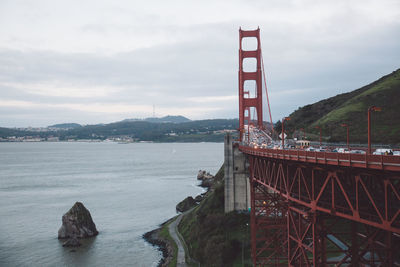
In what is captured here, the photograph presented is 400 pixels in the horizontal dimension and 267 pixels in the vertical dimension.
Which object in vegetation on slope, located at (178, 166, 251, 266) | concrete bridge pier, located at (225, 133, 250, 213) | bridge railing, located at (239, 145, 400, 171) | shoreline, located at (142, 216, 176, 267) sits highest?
bridge railing, located at (239, 145, 400, 171)

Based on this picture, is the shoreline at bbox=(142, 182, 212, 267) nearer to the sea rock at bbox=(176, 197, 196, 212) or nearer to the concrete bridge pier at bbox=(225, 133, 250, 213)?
the sea rock at bbox=(176, 197, 196, 212)

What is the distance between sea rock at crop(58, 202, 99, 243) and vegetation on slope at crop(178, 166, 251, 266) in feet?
42.3

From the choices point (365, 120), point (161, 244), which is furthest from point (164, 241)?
point (365, 120)

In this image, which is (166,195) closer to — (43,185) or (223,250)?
(43,185)

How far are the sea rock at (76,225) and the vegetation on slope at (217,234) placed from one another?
12896 millimetres

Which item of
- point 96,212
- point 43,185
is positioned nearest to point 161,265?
point 96,212

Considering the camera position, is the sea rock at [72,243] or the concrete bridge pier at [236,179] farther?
the sea rock at [72,243]

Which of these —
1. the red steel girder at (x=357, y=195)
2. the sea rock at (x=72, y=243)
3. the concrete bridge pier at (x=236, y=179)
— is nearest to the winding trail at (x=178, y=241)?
the concrete bridge pier at (x=236, y=179)

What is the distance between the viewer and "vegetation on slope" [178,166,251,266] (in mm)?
34281

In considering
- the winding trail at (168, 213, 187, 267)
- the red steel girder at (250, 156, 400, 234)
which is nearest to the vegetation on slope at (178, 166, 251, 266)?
the winding trail at (168, 213, 187, 267)

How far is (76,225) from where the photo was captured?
5197 centimetres

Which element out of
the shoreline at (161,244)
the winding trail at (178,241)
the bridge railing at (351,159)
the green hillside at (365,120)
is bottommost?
the shoreline at (161,244)

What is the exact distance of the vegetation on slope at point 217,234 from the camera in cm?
3428

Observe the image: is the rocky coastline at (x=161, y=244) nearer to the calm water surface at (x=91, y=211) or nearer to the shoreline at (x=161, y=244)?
the shoreline at (x=161, y=244)
